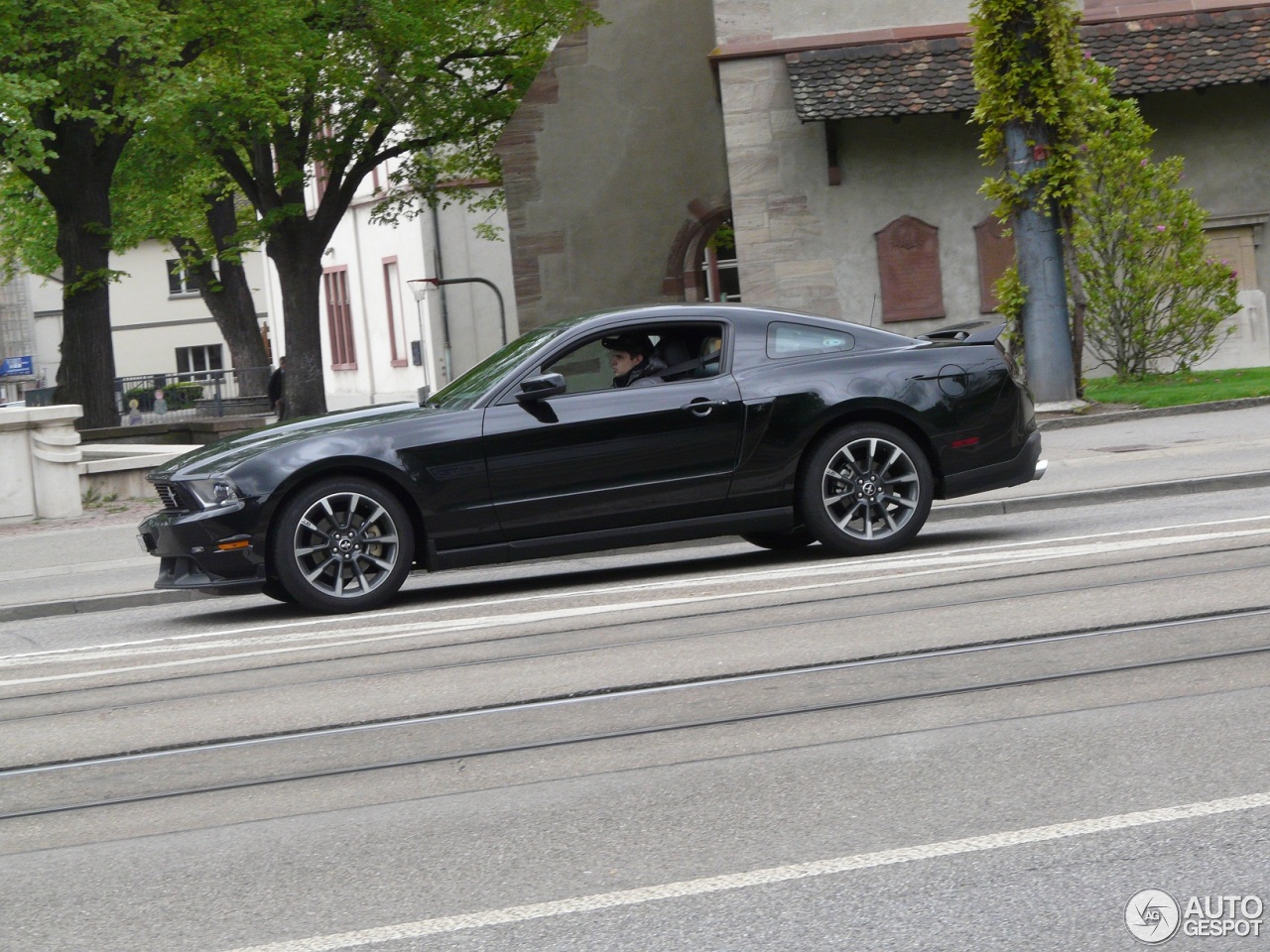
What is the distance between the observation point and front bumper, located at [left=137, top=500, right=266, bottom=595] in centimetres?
927

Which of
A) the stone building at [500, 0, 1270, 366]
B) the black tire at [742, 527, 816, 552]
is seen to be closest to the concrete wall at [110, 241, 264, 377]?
the stone building at [500, 0, 1270, 366]

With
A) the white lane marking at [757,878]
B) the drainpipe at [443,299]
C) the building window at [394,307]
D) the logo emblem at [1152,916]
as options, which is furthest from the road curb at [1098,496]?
the building window at [394,307]

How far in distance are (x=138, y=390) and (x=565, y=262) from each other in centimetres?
2097

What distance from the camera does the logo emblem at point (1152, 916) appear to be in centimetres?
382

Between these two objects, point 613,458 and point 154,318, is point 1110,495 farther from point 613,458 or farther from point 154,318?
point 154,318

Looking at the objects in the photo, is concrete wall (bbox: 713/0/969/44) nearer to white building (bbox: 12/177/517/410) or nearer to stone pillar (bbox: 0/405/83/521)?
white building (bbox: 12/177/517/410)

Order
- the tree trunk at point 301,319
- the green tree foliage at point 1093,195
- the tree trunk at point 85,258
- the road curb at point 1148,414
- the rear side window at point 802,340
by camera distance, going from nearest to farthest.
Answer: the rear side window at point 802,340 < the road curb at point 1148,414 < the green tree foliage at point 1093,195 < the tree trunk at point 85,258 < the tree trunk at point 301,319

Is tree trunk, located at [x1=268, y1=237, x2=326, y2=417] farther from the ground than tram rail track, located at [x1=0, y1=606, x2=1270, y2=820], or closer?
farther from the ground

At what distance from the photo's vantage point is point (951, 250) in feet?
87.1

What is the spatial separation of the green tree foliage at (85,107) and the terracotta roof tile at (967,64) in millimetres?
8814

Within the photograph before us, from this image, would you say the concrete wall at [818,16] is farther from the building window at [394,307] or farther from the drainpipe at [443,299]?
the building window at [394,307]

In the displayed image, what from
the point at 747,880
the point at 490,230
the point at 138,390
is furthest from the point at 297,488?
the point at 138,390

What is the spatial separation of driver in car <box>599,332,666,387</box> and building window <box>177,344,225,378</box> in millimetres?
66953

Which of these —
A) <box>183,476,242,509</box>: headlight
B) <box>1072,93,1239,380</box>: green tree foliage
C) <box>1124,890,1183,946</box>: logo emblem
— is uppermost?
<box>1072,93,1239,380</box>: green tree foliage
